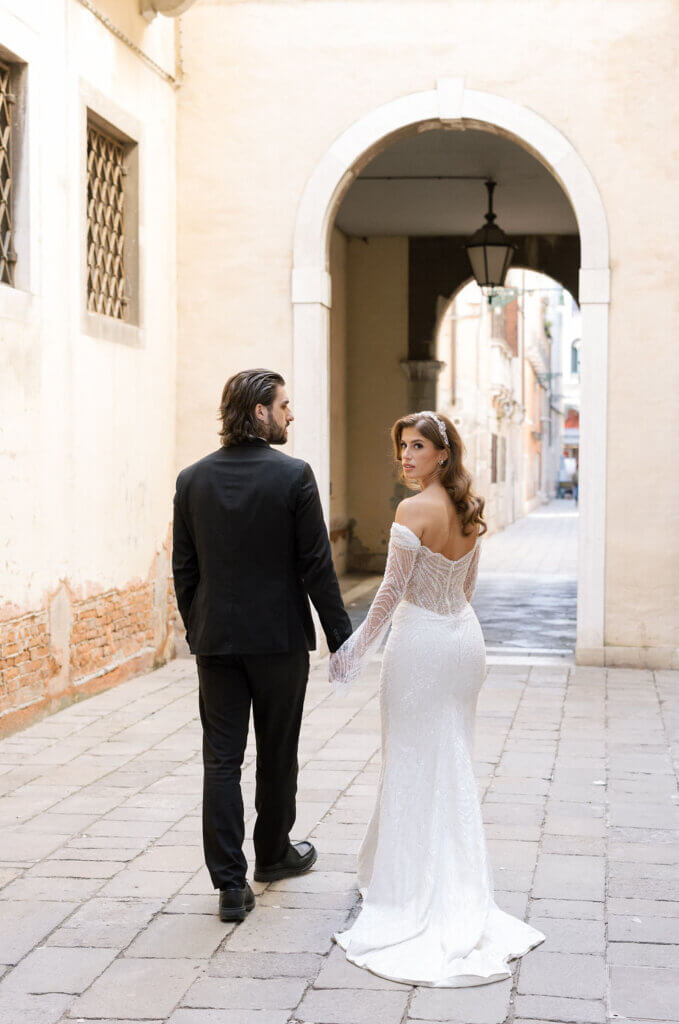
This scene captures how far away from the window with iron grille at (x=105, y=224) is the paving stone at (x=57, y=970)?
17.7ft

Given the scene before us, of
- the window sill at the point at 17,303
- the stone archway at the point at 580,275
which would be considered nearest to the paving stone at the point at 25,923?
the window sill at the point at 17,303

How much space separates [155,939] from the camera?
4062 mm

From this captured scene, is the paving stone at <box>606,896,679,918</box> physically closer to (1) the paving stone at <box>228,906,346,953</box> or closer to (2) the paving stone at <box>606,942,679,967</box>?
(2) the paving stone at <box>606,942,679,967</box>

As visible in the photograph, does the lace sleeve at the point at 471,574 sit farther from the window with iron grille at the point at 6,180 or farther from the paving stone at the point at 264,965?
the window with iron grille at the point at 6,180

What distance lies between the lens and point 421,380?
55.6 ft

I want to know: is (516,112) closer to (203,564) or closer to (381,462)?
(203,564)

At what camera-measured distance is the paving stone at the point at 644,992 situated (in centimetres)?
350

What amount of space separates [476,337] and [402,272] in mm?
6672

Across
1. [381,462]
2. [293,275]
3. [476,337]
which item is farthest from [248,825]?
[476,337]

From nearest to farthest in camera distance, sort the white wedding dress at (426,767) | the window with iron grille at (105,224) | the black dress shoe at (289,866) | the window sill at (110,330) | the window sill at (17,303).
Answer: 1. the white wedding dress at (426,767)
2. the black dress shoe at (289,866)
3. the window sill at (17,303)
4. the window sill at (110,330)
5. the window with iron grille at (105,224)

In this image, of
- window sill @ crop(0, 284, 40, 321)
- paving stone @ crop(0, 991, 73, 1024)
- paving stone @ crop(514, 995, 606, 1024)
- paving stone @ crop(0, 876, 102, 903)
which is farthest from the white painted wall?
paving stone @ crop(514, 995, 606, 1024)

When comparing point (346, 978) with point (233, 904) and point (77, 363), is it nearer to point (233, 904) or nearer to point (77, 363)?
point (233, 904)

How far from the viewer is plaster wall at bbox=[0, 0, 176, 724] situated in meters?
7.33

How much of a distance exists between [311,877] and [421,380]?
1267 centimetres
